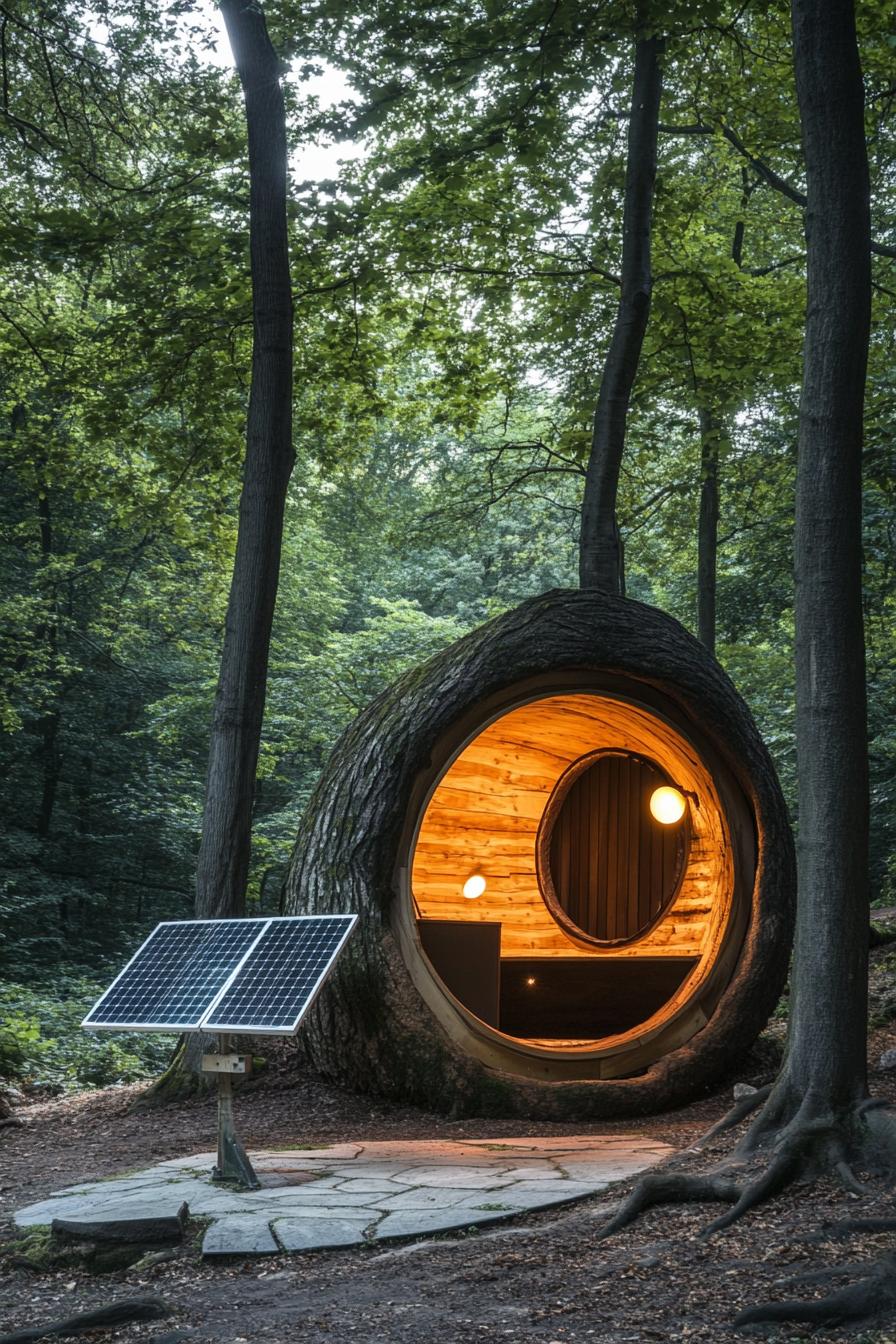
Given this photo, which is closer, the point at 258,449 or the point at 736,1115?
the point at 736,1115

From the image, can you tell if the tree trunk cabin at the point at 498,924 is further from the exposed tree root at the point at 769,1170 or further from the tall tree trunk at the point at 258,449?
the exposed tree root at the point at 769,1170

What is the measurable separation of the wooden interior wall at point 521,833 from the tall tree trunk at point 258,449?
2.49 m

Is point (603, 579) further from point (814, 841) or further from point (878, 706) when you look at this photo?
point (878, 706)

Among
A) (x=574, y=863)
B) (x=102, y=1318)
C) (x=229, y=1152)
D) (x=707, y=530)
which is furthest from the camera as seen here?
(x=707, y=530)

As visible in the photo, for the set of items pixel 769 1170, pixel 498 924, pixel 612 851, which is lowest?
pixel 769 1170

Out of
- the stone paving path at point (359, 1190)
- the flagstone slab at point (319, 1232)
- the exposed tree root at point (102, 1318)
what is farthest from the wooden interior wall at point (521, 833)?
the exposed tree root at point (102, 1318)

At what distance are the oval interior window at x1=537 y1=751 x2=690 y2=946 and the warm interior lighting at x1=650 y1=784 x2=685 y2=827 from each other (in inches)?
17.6

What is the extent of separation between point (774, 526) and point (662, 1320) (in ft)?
38.1

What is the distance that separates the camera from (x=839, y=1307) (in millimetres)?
3201

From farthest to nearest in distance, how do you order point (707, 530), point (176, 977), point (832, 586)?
point (707, 530) → point (176, 977) → point (832, 586)

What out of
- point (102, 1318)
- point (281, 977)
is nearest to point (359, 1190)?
point (281, 977)

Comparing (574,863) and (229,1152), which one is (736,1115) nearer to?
(229,1152)

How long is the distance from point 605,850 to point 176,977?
6.47 metres

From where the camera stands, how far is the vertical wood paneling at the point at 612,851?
11.0 m
